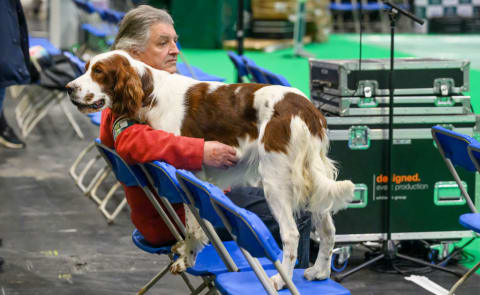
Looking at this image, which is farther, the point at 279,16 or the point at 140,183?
the point at 279,16

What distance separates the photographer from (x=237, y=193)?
11.0ft

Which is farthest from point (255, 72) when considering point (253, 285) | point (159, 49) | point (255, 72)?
point (253, 285)

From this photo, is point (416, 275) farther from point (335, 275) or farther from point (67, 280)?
point (67, 280)

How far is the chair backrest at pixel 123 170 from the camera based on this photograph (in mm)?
2868

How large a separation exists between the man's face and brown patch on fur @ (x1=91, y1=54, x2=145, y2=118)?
289 mm

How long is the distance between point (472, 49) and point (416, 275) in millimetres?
10405

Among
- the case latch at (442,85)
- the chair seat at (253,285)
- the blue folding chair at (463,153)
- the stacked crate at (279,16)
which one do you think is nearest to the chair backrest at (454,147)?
the blue folding chair at (463,153)

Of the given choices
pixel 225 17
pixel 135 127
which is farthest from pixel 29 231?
pixel 225 17

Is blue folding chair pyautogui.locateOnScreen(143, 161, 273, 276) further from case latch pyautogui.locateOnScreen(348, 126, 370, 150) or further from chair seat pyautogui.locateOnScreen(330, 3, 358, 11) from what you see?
chair seat pyautogui.locateOnScreen(330, 3, 358, 11)

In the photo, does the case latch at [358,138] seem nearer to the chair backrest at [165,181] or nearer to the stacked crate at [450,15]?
the chair backrest at [165,181]

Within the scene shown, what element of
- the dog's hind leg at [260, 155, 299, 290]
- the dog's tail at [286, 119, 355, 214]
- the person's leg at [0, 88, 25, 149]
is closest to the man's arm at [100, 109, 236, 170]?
the dog's hind leg at [260, 155, 299, 290]

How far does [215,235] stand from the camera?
2504 millimetres

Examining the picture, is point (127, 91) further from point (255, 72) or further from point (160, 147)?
point (255, 72)

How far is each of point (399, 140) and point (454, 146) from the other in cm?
68
